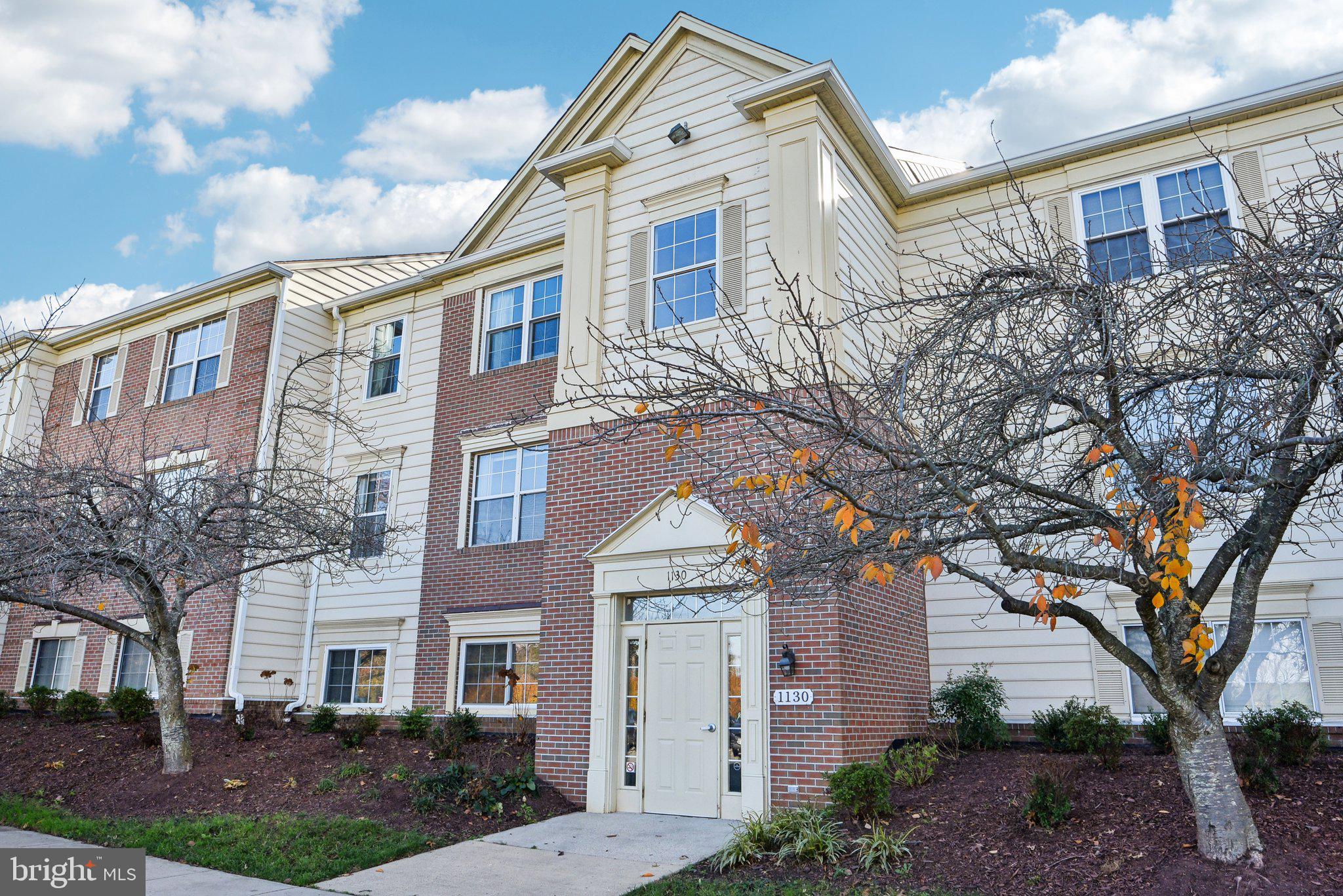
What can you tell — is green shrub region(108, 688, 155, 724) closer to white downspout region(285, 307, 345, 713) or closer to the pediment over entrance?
white downspout region(285, 307, 345, 713)

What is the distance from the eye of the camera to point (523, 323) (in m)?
16.7

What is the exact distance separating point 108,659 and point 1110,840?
18.0 metres

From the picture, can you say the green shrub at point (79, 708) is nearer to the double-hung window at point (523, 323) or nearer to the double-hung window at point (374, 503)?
the double-hung window at point (374, 503)

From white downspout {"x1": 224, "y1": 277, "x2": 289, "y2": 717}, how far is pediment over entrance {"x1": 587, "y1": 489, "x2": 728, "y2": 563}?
20.4ft

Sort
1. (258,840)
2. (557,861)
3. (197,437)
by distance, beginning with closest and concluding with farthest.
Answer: (557,861) < (258,840) < (197,437)

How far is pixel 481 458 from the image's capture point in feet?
53.8

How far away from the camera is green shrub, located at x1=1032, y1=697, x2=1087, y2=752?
35.8 feet

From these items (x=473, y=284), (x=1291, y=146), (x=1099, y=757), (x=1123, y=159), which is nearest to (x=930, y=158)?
(x=1123, y=159)

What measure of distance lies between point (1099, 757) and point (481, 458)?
1063 centimetres

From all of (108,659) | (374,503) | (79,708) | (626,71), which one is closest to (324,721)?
(374,503)

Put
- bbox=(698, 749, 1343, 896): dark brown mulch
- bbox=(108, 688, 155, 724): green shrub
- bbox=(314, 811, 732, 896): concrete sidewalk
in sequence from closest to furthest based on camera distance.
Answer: bbox=(698, 749, 1343, 896): dark brown mulch
bbox=(314, 811, 732, 896): concrete sidewalk
bbox=(108, 688, 155, 724): green shrub

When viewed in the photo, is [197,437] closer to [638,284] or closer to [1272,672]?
[638,284]

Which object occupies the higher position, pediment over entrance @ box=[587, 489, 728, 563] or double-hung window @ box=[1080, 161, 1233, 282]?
double-hung window @ box=[1080, 161, 1233, 282]

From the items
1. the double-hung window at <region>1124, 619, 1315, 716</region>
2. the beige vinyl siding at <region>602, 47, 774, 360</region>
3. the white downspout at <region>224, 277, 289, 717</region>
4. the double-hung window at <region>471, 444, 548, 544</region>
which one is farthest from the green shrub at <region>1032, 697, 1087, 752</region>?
the white downspout at <region>224, 277, 289, 717</region>
